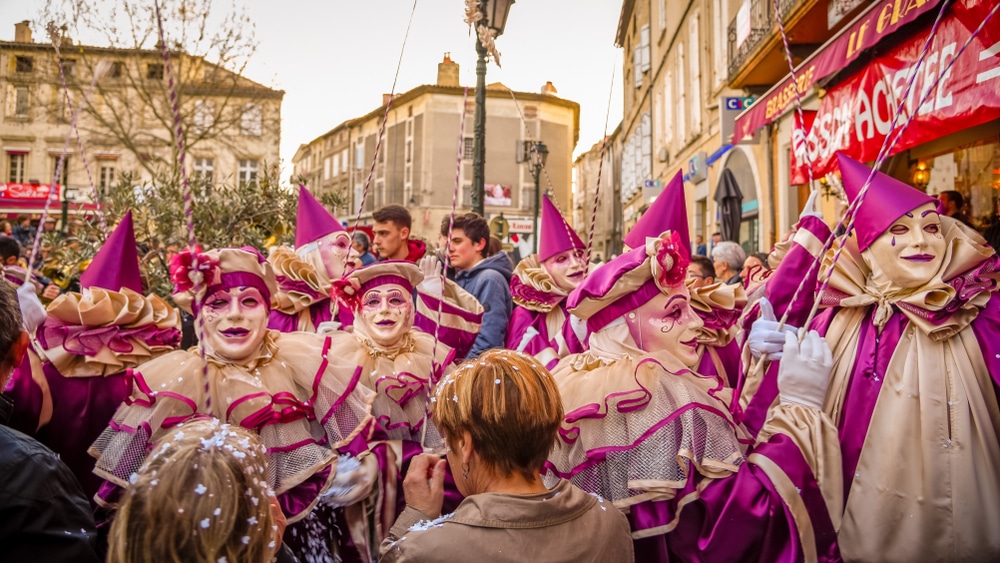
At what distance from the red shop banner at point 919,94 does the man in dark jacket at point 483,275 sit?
238cm

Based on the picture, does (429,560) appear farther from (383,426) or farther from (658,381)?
(383,426)

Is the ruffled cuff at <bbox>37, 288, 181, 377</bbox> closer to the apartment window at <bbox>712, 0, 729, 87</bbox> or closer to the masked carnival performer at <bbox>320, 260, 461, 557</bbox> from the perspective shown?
the masked carnival performer at <bbox>320, 260, 461, 557</bbox>

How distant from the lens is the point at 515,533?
5.22 feet

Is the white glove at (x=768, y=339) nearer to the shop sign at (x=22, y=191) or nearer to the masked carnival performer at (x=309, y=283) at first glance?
the masked carnival performer at (x=309, y=283)

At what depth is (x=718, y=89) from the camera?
13805 mm

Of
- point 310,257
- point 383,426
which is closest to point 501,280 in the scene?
point 310,257

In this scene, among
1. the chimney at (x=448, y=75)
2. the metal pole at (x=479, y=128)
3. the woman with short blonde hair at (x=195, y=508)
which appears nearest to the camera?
the woman with short blonde hair at (x=195, y=508)

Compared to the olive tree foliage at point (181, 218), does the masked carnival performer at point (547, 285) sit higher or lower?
lower

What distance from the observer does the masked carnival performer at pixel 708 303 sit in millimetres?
2980

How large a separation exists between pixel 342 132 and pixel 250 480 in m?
44.1

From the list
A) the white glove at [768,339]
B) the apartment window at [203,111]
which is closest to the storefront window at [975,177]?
the white glove at [768,339]

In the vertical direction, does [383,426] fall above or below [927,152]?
below

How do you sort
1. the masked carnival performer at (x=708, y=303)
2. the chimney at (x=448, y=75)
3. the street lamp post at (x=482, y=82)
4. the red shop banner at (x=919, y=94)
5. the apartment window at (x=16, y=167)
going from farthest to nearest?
the chimney at (x=448, y=75) → the apartment window at (x=16, y=167) → the street lamp post at (x=482, y=82) → the red shop banner at (x=919, y=94) → the masked carnival performer at (x=708, y=303)

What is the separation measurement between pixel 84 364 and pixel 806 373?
2799 mm
